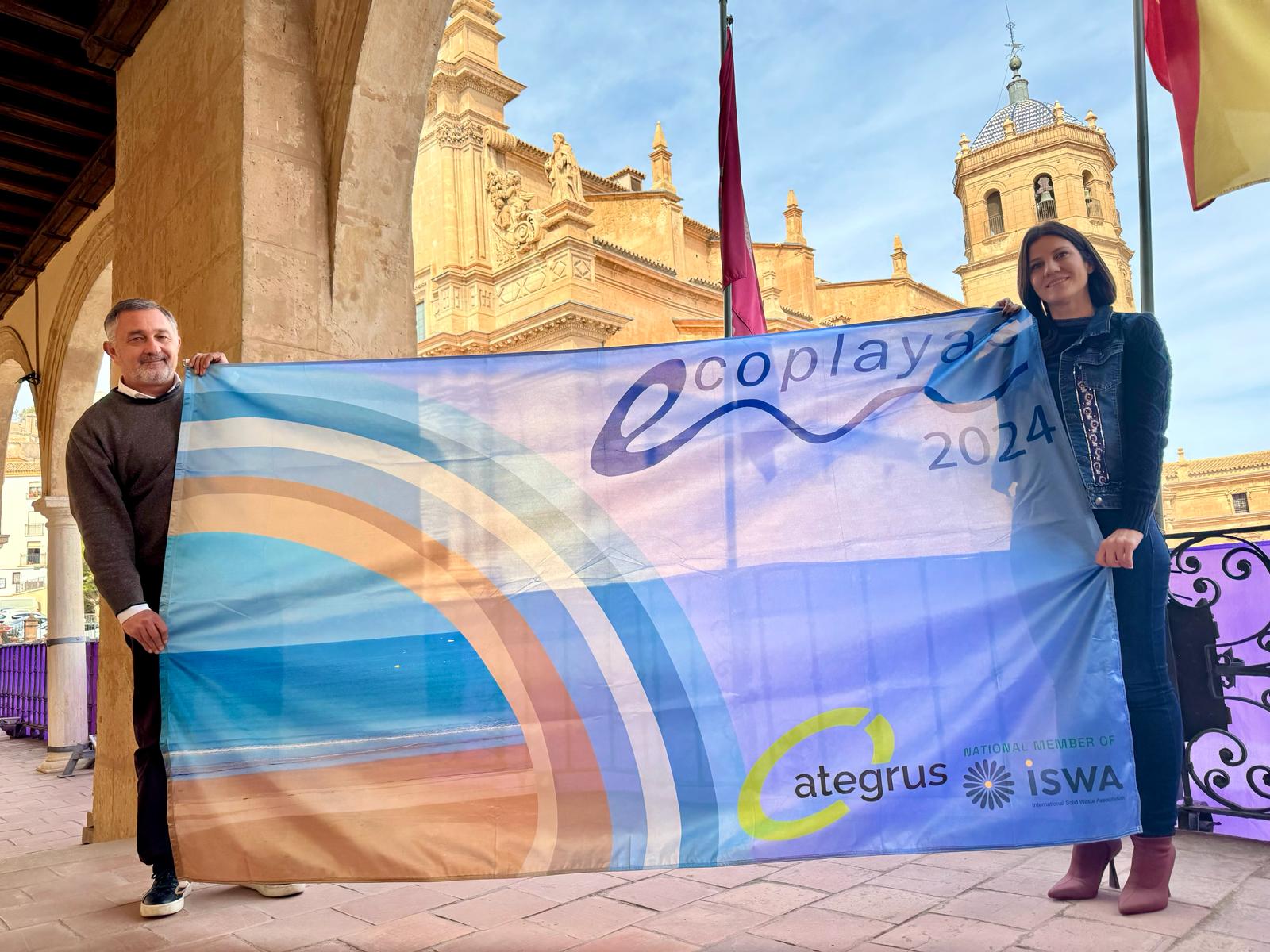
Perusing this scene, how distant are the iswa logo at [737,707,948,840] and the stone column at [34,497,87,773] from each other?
8.70 metres

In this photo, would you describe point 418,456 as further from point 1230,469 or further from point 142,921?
point 1230,469

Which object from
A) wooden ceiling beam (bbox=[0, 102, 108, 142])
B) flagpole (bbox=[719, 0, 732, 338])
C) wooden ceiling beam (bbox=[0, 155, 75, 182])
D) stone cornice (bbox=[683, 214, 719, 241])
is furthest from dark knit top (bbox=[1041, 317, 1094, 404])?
stone cornice (bbox=[683, 214, 719, 241])

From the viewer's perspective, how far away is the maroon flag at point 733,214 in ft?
17.1

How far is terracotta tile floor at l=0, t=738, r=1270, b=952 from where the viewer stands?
2068 millimetres

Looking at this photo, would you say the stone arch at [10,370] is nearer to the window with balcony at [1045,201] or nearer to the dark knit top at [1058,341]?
the dark knit top at [1058,341]

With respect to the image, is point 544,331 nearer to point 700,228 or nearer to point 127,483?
point 700,228

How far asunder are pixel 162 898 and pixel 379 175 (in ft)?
9.72

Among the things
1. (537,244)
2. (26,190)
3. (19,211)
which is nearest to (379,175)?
(26,190)

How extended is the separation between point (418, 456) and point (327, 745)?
2.61ft

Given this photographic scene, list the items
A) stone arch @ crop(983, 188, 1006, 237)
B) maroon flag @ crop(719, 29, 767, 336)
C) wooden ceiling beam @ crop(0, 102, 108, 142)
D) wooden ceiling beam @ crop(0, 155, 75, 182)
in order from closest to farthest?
maroon flag @ crop(719, 29, 767, 336)
wooden ceiling beam @ crop(0, 102, 108, 142)
wooden ceiling beam @ crop(0, 155, 75, 182)
stone arch @ crop(983, 188, 1006, 237)

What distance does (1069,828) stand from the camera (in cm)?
202

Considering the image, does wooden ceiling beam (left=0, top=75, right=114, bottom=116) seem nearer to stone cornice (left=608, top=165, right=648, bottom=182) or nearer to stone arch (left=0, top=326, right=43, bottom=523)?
stone arch (left=0, top=326, right=43, bottom=523)

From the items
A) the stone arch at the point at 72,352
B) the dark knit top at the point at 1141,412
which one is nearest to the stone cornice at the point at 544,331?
the stone arch at the point at 72,352

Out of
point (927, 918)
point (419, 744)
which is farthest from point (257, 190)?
point (927, 918)
